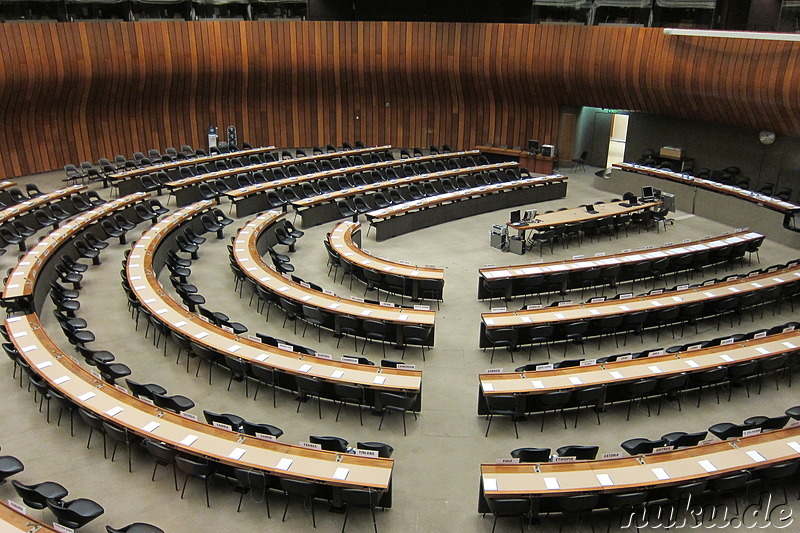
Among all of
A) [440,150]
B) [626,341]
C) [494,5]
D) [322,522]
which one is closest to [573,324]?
[626,341]

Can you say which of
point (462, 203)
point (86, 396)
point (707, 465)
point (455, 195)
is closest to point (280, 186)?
point (455, 195)

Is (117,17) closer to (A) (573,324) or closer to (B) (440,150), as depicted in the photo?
(B) (440,150)

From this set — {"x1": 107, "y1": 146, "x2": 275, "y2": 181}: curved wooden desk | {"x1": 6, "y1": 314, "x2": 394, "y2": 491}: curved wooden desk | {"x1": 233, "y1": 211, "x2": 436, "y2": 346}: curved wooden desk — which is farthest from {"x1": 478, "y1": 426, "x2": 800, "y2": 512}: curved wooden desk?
{"x1": 107, "y1": 146, "x2": 275, "y2": 181}: curved wooden desk

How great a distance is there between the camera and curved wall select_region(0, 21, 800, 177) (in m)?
19.8

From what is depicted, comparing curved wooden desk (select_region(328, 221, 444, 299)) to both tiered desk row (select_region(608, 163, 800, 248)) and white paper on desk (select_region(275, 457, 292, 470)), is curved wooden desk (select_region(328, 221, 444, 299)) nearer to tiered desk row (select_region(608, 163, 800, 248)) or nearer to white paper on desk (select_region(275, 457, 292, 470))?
white paper on desk (select_region(275, 457, 292, 470))

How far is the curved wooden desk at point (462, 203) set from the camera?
17627mm

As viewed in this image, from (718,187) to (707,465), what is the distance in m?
14.3

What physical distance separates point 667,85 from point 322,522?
61.0 ft

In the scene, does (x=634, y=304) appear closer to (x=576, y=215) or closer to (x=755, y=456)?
(x=755, y=456)

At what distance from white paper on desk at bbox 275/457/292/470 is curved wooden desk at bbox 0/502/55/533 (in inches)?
90.8

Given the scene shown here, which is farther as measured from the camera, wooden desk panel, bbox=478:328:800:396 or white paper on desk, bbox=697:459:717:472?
wooden desk panel, bbox=478:328:800:396

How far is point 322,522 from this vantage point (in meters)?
7.46

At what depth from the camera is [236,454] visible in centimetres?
744

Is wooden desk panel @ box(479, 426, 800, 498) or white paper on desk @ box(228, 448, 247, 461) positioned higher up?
wooden desk panel @ box(479, 426, 800, 498)
